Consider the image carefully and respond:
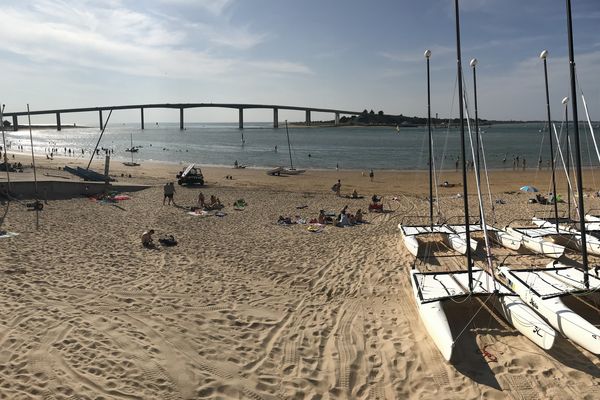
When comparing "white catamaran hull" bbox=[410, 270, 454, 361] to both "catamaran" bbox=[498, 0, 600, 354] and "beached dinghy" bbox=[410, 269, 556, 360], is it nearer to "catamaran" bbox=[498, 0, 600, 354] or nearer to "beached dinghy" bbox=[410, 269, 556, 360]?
"beached dinghy" bbox=[410, 269, 556, 360]

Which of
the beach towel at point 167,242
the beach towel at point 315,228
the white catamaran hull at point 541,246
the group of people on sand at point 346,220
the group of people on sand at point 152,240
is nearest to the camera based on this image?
the white catamaran hull at point 541,246

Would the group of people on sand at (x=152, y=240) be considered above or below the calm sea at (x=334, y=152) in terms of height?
below

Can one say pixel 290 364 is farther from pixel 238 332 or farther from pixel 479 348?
pixel 479 348

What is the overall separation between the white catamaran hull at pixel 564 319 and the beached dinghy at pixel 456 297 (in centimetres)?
36

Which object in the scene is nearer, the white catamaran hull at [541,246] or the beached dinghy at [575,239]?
the white catamaran hull at [541,246]

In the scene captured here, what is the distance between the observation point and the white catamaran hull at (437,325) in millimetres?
7078

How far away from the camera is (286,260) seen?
12.5 metres

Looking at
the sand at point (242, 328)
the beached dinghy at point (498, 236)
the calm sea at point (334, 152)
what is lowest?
the sand at point (242, 328)

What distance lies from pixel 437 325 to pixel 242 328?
12.0 feet

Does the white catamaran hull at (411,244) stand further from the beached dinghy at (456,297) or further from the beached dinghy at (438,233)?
the beached dinghy at (456,297)

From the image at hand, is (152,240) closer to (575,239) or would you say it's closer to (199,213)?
(199,213)

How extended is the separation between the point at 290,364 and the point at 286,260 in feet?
18.4

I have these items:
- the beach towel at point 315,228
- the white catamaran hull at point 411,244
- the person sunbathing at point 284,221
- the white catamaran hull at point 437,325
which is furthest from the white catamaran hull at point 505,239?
the person sunbathing at point 284,221

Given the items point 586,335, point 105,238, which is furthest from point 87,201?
point 586,335
